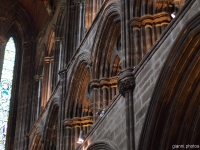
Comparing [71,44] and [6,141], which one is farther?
[6,141]

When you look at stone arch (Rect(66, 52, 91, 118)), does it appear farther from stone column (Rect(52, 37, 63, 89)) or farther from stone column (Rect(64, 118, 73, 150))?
stone column (Rect(52, 37, 63, 89))

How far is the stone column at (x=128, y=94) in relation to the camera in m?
10.9

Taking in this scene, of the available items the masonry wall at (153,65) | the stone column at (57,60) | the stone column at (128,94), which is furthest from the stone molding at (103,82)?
the stone column at (57,60)

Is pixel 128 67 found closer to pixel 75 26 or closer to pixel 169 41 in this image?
pixel 169 41

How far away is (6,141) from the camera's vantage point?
24344 mm

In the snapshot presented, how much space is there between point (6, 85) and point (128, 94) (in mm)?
15491

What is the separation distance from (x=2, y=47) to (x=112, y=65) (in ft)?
40.3

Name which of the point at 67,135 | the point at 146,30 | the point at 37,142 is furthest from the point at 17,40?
the point at 146,30

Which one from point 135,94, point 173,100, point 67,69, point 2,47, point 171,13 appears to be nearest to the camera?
point 173,100

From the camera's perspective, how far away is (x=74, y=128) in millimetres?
17016

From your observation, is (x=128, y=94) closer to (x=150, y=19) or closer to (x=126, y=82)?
(x=126, y=82)

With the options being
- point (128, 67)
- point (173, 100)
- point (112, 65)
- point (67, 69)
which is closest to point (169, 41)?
point (173, 100)

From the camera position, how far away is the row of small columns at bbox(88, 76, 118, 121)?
14969 millimetres

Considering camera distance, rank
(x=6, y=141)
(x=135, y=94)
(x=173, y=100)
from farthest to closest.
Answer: (x=6, y=141)
(x=135, y=94)
(x=173, y=100)
